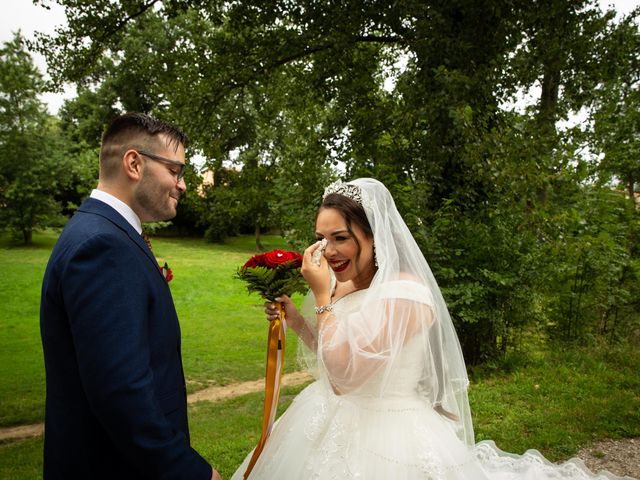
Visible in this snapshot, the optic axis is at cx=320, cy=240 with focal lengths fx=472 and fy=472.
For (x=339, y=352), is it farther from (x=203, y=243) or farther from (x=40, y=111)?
(x=203, y=243)

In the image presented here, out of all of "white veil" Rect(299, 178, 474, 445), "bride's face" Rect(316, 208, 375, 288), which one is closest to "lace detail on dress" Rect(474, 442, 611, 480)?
"white veil" Rect(299, 178, 474, 445)

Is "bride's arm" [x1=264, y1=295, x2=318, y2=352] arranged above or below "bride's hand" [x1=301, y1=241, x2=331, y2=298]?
below

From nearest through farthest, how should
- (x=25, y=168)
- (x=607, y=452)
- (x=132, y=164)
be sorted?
(x=132, y=164) < (x=607, y=452) < (x=25, y=168)

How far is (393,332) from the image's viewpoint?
2.49 m

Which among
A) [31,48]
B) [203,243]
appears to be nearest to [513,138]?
[31,48]

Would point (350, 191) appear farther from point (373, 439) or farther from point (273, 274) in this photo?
point (373, 439)

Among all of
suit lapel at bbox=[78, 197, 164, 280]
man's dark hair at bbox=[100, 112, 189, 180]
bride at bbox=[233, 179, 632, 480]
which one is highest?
man's dark hair at bbox=[100, 112, 189, 180]

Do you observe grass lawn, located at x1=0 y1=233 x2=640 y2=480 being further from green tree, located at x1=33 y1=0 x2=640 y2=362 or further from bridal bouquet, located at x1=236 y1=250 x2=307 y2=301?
bridal bouquet, located at x1=236 y1=250 x2=307 y2=301

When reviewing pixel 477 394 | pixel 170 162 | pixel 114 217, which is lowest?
pixel 477 394

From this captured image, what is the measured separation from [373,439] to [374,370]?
0.39 metres

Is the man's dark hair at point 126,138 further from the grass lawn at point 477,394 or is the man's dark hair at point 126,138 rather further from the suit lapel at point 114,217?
the grass lawn at point 477,394

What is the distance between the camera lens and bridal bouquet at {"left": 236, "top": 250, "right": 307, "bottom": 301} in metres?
2.85

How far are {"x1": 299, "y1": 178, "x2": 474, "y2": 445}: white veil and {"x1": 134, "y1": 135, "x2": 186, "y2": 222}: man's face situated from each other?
1112mm
